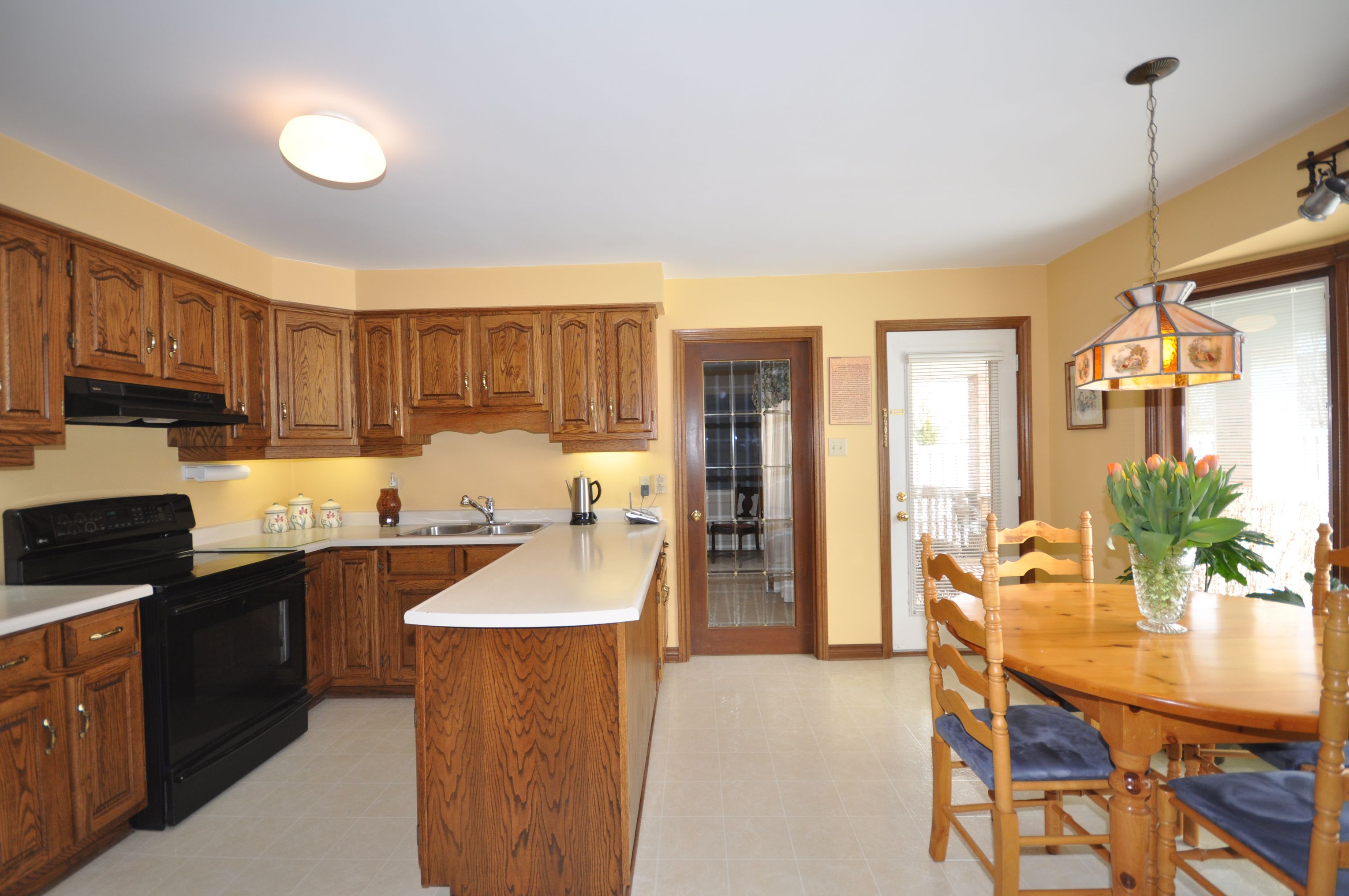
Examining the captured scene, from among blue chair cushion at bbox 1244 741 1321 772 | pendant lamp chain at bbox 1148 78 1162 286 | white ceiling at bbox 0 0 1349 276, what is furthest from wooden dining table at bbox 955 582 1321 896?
white ceiling at bbox 0 0 1349 276

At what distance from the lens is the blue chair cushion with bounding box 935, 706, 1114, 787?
166 cm

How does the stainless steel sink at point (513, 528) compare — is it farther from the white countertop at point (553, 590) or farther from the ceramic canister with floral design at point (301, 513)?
the ceramic canister with floral design at point (301, 513)

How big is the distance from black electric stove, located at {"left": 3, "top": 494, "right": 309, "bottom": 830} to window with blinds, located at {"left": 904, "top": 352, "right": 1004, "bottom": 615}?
11.8ft

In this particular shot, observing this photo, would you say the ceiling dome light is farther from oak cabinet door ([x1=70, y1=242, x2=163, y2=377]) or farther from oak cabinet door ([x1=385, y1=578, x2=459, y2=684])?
oak cabinet door ([x1=385, y1=578, x2=459, y2=684])

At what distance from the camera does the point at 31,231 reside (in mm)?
2227

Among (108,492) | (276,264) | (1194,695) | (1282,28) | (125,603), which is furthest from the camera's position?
(276,264)

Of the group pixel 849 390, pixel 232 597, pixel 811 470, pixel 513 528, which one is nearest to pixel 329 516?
pixel 513 528

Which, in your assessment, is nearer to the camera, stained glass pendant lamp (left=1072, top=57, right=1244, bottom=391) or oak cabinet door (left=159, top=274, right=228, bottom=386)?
stained glass pendant lamp (left=1072, top=57, right=1244, bottom=391)

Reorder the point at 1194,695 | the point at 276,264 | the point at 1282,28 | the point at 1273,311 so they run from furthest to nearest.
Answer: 1. the point at 276,264
2. the point at 1273,311
3. the point at 1282,28
4. the point at 1194,695

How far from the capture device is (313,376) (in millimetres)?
3566

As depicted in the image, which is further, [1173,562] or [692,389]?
[692,389]

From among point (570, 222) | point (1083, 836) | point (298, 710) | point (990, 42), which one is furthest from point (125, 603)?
point (990, 42)

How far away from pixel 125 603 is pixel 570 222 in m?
2.38

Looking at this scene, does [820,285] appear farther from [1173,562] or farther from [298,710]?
[298,710]
